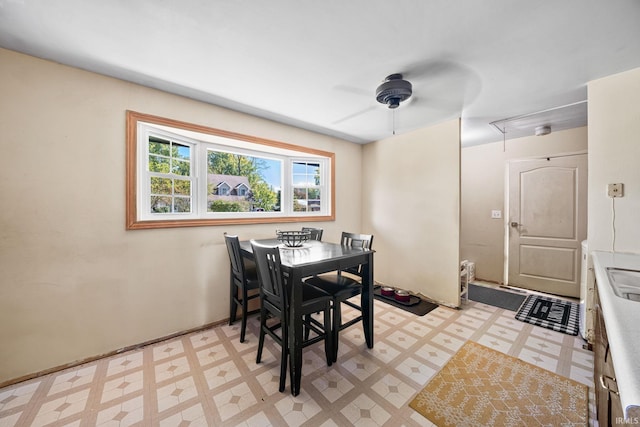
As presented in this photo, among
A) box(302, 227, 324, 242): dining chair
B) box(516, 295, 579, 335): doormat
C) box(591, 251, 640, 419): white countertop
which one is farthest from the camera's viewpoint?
box(302, 227, 324, 242): dining chair

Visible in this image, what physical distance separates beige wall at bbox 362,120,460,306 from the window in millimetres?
819

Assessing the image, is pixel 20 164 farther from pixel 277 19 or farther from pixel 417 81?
pixel 417 81

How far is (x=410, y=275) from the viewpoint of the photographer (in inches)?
136

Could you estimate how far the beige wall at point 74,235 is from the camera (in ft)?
5.60

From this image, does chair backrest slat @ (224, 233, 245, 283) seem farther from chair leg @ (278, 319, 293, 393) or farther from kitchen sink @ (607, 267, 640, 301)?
kitchen sink @ (607, 267, 640, 301)

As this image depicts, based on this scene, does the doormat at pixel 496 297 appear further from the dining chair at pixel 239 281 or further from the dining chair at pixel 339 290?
the dining chair at pixel 239 281

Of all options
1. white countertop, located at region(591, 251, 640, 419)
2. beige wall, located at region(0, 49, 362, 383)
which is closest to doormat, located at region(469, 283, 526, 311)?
white countertop, located at region(591, 251, 640, 419)

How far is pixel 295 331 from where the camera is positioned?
1.62m

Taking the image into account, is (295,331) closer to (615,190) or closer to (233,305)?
(233,305)

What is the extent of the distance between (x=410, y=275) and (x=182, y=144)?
334 centimetres

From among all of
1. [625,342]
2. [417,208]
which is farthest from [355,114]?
[625,342]

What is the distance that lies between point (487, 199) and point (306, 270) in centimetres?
379

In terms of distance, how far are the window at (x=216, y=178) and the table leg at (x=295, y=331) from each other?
1.41 meters

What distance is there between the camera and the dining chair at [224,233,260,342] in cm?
220
